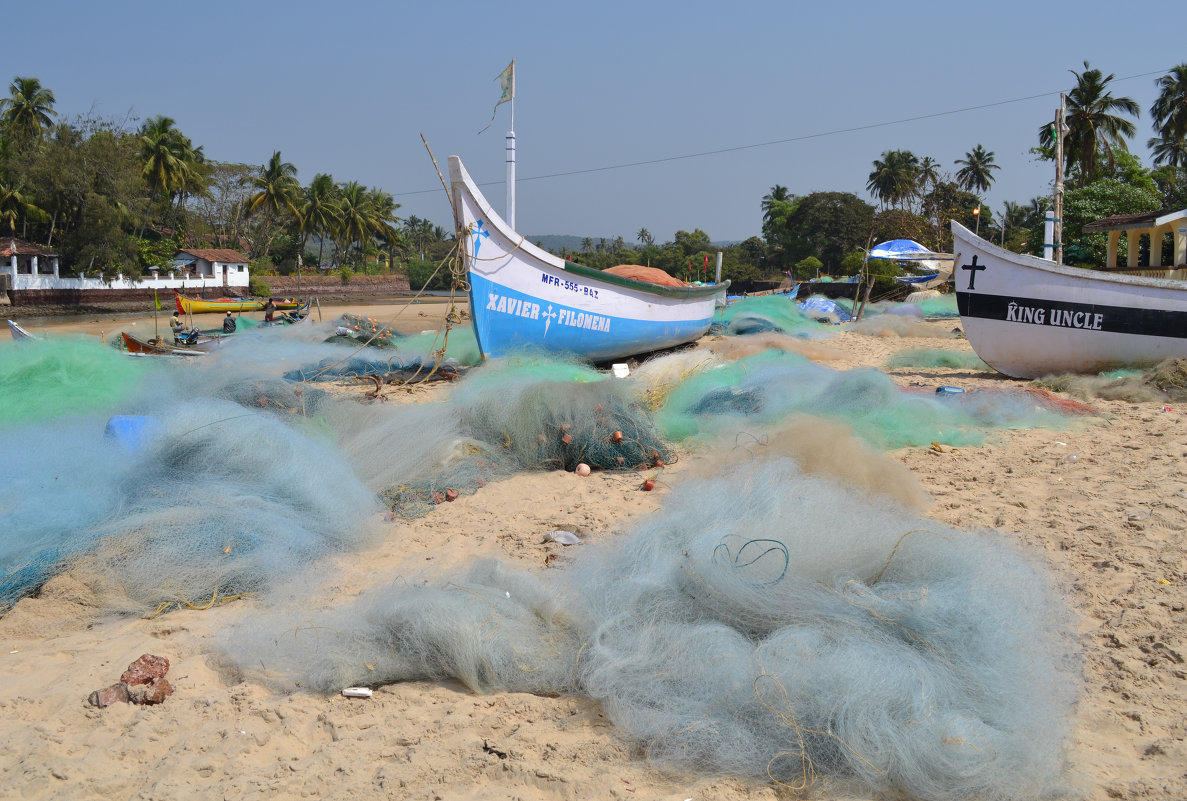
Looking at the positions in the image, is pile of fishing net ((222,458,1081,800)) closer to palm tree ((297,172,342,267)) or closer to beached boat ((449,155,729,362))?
beached boat ((449,155,729,362))

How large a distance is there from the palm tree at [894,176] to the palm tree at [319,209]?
43.1 meters

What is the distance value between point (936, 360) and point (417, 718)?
433 inches

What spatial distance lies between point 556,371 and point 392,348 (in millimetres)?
5612

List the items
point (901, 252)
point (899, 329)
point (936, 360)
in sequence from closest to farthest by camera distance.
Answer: point (936, 360)
point (899, 329)
point (901, 252)

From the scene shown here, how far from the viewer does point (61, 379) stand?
6781 millimetres

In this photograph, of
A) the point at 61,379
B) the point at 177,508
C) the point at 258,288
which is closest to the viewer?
the point at 177,508

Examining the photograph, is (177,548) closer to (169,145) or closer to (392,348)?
(392,348)

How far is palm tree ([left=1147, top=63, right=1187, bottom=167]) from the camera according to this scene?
38656 mm

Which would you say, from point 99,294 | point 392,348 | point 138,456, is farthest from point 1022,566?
point 99,294

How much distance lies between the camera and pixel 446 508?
5160mm

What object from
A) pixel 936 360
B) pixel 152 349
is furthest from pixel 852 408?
pixel 152 349

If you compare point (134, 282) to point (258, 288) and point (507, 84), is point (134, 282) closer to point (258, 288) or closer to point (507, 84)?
point (258, 288)

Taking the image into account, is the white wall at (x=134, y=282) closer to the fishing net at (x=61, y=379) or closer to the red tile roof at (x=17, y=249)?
the red tile roof at (x=17, y=249)

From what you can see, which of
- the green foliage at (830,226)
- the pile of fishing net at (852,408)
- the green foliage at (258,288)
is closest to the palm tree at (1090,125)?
the green foliage at (830,226)
